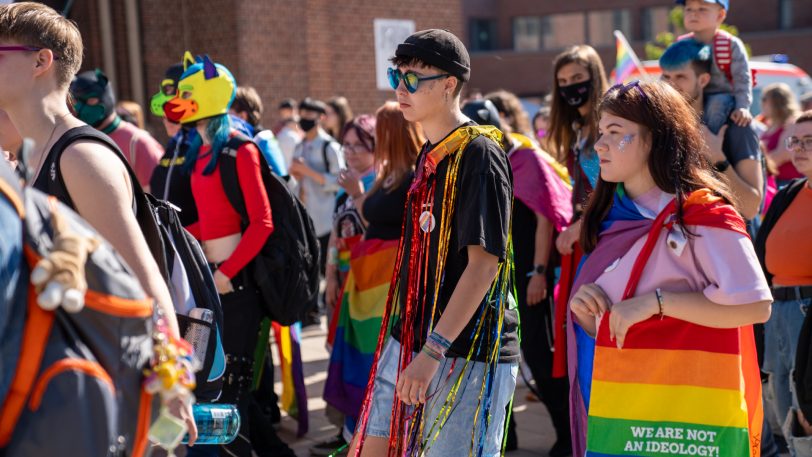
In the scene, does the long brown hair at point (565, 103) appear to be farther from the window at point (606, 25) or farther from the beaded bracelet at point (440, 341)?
the window at point (606, 25)

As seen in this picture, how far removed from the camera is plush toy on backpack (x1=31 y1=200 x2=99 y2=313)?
1.50 meters

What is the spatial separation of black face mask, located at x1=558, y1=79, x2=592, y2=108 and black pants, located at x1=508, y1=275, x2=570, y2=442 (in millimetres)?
998

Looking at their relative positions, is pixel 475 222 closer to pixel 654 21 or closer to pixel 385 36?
pixel 385 36

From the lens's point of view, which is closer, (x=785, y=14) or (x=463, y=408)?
(x=463, y=408)

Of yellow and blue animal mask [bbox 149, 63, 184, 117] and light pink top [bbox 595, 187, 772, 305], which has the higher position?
yellow and blue animal mask [bbox 149, 63, 184, 117]

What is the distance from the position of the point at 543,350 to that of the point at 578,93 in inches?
57.2

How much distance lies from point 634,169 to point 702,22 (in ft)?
7.25

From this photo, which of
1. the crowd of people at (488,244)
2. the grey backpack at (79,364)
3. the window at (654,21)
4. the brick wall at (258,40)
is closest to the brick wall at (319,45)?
the brick wall at (258,40)

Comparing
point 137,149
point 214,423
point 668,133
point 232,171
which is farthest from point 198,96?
point 668,133

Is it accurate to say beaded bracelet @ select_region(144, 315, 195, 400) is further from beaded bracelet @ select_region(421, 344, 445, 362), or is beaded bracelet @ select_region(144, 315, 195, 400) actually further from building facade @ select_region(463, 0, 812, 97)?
building facade @ select_region(463, 0, 812, 97)

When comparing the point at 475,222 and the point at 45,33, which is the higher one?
the point at 45,33

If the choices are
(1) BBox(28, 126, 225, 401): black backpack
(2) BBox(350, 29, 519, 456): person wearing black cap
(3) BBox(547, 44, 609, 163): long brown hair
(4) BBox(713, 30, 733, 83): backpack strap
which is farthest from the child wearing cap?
(1) BBox(28, 126, 225, 401): black backpack

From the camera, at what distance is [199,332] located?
2.84 m

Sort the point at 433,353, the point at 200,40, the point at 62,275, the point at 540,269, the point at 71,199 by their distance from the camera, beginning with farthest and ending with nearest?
the point at 200,40 → the point at 540,269 → the point at 433,353 → the point at 71,199 → the point at 62,275
